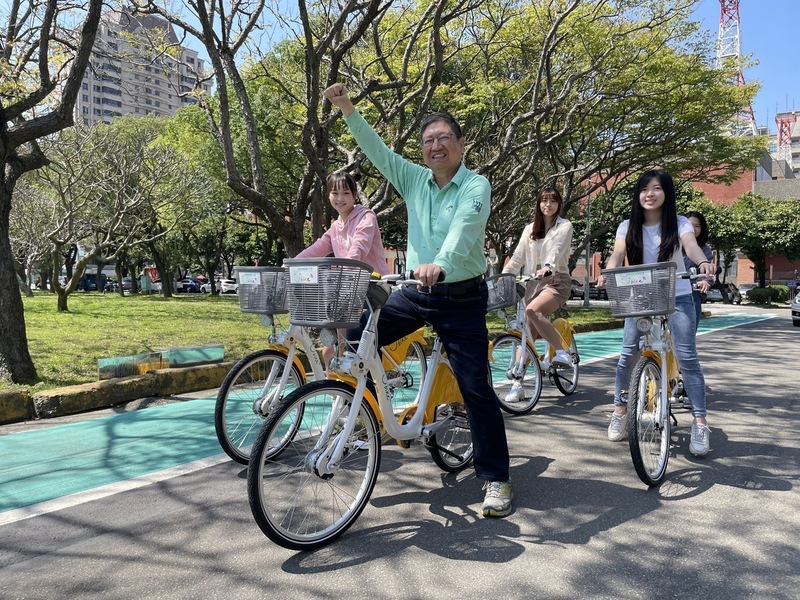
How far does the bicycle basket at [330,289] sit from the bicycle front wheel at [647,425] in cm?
173

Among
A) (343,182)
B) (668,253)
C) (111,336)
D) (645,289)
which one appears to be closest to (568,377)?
(668,253)

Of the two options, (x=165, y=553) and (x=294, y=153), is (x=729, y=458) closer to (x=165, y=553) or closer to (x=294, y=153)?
(x=165, y=553)

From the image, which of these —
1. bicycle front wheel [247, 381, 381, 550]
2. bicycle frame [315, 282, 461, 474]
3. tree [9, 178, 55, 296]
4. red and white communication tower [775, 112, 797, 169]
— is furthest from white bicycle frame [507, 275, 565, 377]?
red and white communication tower [775, 112, 797, 169]

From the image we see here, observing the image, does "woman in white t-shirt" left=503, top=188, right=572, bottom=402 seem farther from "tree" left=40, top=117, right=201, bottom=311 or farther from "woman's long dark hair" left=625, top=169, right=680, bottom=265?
"tree" left=40, top=117, right=201, bottom=311

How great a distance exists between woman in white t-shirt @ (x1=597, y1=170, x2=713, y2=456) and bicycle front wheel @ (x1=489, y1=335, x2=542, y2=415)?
142cm

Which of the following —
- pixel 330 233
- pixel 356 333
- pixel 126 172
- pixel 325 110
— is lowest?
pixel 356 333

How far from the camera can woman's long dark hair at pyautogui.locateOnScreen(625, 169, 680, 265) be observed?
4.15 meters

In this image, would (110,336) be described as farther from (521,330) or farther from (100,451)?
(521,330)

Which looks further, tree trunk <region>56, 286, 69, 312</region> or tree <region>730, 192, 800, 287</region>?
tree <region>730, 192, 800, 287</region>

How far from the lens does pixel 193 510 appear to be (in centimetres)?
338

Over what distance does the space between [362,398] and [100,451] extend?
251cm

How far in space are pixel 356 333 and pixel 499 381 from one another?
3.22 meters

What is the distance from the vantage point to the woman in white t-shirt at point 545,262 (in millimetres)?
5691

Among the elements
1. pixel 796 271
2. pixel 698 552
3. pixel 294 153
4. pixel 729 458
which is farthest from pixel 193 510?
pixel 796 271
